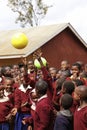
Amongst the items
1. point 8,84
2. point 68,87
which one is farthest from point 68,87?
point 8,84

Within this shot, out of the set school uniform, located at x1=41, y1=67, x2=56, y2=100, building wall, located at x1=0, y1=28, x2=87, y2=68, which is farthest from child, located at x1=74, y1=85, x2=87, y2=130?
building wall, located at x1=0, y1=28, x2=87, y2=68

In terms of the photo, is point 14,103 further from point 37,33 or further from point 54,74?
point 37,33

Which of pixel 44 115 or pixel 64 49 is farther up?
pixel 64 49

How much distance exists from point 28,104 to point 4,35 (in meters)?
17.5

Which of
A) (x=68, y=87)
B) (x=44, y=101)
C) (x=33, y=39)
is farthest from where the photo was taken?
(x=33, y=39)

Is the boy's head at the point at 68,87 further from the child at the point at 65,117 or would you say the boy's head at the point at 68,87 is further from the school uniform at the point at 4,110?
the school uniform at the point at 4,110

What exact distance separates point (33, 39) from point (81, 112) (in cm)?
1712

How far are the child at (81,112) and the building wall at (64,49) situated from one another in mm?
15814

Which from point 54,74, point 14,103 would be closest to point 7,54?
point 54,74

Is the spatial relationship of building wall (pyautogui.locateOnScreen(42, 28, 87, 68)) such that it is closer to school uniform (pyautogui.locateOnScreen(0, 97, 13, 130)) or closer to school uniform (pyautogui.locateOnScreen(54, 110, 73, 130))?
school uniform (pyautogui.locateOnScreen(0, 97, 13, 130))

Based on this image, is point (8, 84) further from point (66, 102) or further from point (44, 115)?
point (66, 102)

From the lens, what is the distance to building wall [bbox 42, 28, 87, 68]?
2205cm

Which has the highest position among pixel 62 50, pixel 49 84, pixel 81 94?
pixel 62 50

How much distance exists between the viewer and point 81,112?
219 inches
